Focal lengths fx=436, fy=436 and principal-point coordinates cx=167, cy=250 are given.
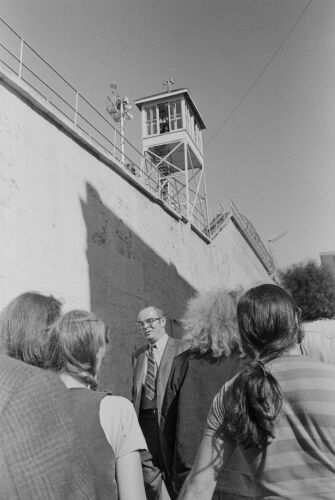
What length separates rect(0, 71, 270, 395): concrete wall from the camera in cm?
515

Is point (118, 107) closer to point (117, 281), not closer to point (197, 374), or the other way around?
point (117, 281)

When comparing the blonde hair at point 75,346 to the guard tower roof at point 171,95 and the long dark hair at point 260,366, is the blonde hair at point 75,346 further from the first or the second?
the guard tower roof at point 171,95

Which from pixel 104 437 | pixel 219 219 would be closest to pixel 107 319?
pixel 104 437

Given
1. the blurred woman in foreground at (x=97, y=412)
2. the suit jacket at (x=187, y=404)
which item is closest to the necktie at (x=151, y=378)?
the suit jacket at (x=187, y=404)

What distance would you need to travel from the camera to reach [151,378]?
12.2ft

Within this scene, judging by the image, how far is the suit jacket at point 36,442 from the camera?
0.95 meters

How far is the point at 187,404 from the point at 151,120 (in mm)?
14125

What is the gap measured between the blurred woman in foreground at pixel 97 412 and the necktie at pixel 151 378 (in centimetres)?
175

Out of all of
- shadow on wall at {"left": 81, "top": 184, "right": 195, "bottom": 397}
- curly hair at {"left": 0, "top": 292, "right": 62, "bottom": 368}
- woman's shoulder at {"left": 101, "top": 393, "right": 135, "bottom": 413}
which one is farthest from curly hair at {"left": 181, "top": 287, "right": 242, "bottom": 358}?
shadow on wall at {"left": 81, "top": 184, "right": 195, "bottom": 397}

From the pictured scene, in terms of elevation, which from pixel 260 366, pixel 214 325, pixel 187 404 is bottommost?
pixel 187 404

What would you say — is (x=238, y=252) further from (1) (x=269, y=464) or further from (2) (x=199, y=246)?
(1) (x=269, y=464)

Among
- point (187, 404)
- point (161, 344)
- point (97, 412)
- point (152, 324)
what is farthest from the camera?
point (152, 324)

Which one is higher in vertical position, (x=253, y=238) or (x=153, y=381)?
(x=253, y=238)

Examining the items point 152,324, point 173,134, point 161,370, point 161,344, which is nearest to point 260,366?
point 161,370
